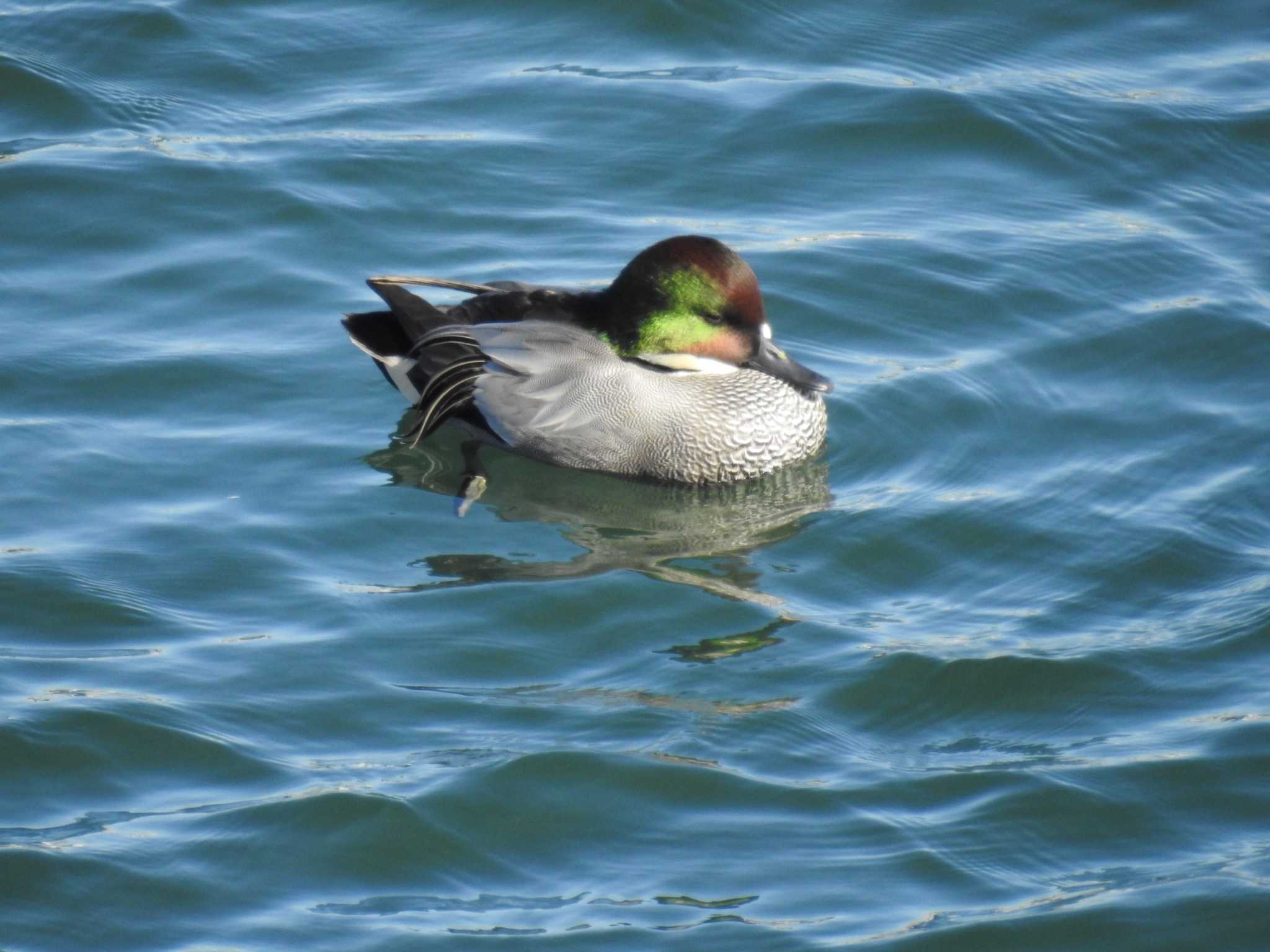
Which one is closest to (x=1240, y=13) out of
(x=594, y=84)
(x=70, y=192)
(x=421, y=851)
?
(x=594, y=84)

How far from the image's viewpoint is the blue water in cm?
542

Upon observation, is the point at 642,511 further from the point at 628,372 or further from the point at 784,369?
the point at 784,369

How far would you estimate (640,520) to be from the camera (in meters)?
7.74

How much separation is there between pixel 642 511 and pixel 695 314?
3.03 feet

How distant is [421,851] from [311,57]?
7.05 m

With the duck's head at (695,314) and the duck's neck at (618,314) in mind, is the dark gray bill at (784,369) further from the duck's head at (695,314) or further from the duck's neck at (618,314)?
the duck's neck at (618,314)

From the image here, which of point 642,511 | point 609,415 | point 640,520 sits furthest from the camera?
point 609,415

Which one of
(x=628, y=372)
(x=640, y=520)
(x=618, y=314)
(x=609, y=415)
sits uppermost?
(x=618, y=314)

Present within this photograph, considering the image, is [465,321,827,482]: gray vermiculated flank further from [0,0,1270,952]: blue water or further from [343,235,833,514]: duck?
[0,0,1270,952]: blue water

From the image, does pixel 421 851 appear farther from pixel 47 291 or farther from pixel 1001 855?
pixel 47 291

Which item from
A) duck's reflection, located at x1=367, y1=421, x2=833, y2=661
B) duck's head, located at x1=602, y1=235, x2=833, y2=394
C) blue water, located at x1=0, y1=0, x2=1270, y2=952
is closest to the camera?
blue water, located at x1=0, y1=0, x2=1270, y2=952

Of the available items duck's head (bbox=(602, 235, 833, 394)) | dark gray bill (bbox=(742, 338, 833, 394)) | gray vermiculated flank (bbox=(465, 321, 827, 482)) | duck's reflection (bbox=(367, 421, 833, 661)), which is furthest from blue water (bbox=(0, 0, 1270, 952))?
duck's head (bbox=(602, 235, 833, 394))

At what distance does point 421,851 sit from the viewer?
547 cm

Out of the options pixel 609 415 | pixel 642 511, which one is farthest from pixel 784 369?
pixel 642 511
